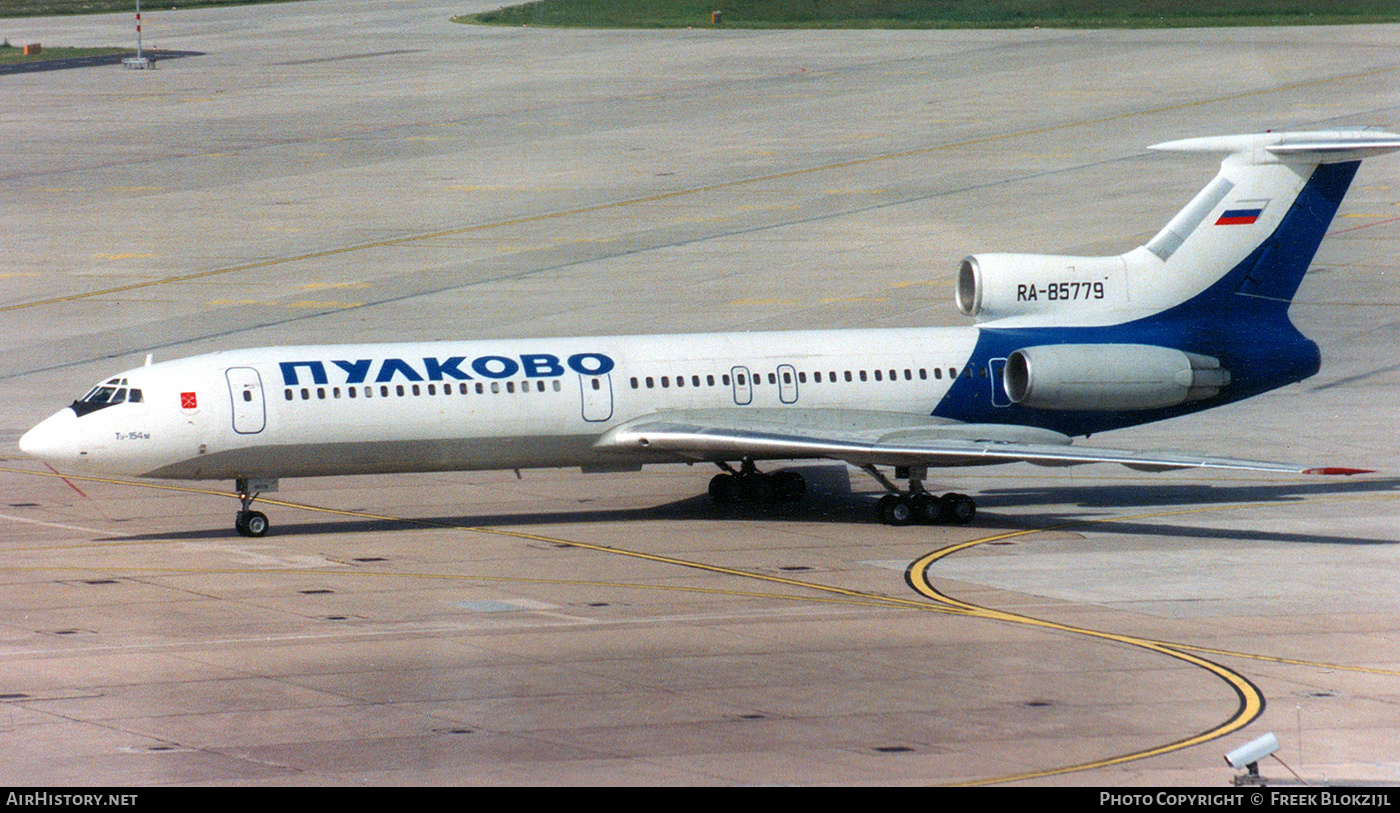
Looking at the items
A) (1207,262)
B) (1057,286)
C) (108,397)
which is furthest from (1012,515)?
(108,397)

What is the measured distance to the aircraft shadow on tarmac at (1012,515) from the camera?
109ft

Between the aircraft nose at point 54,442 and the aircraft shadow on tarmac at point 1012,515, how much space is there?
183 centimetres

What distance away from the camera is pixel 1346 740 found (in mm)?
20672

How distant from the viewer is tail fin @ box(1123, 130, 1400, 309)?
35875 mm

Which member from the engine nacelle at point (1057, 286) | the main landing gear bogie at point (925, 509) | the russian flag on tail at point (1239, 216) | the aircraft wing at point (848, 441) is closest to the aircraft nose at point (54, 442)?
the aircraft wing at point (848, 441)

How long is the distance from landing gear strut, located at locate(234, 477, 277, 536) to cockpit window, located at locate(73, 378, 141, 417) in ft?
7.62

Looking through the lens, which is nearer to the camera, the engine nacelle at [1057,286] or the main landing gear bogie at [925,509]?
the main landing gear bogie at [925,509]

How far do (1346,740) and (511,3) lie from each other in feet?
388

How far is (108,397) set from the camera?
32719mm

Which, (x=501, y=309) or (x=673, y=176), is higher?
(x=673, y=176)

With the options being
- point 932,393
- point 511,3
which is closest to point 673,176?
point 932,393

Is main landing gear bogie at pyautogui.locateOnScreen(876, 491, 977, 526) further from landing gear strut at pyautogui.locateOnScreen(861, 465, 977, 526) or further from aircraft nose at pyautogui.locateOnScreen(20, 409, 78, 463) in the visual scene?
aircraft nose at pyautogui.locateOnScreen(20, 409, 78, 463)

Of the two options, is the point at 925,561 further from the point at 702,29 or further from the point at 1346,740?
the point at 702,29

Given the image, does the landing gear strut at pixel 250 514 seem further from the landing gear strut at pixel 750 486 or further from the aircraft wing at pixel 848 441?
the landing gear strut at pixel 750 486
